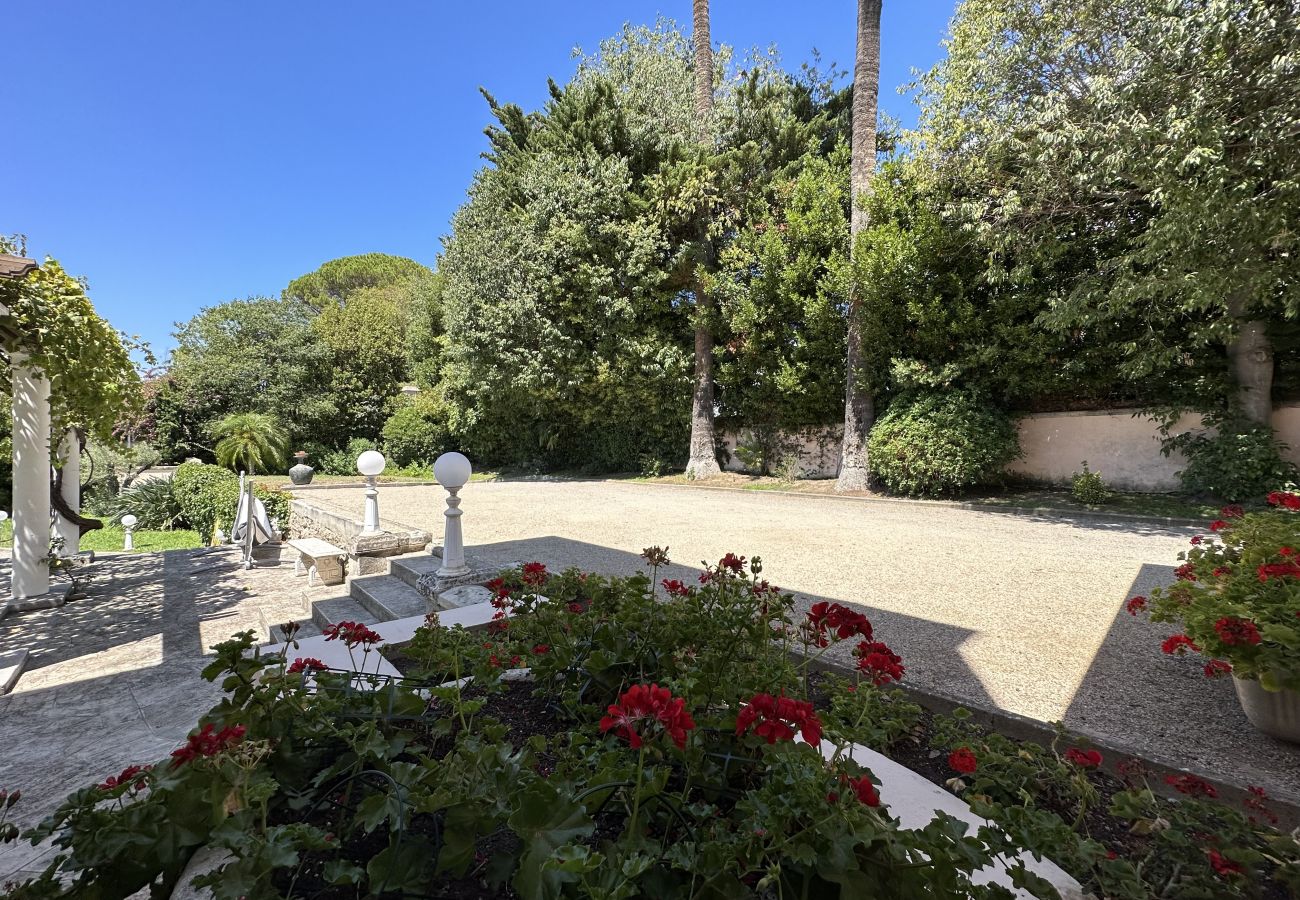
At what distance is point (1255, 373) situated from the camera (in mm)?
6945

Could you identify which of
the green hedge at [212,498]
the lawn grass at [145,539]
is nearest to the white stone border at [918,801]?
the green hedge at [212,498]

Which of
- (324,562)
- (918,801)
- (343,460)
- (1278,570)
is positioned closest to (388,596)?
(324,562)

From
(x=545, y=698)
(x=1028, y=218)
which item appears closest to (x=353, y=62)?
(x=1028, y=218)

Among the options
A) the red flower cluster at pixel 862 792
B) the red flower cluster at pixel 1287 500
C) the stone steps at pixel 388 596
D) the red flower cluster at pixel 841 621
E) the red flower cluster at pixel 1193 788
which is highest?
the red flower cluster at pixel 1287 500

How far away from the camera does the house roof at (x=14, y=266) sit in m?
3.52

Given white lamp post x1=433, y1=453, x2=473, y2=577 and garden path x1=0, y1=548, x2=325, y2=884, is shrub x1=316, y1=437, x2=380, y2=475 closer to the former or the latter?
garden path x1=0, y1=548, x2=325, y2=884

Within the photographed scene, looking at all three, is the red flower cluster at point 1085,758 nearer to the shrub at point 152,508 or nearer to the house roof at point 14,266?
the house roof at point 14,266

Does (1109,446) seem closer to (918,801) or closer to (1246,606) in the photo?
(1246,606)

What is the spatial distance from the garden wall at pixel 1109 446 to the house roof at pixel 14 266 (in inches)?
461

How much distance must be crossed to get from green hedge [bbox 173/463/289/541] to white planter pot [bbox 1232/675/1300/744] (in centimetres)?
994

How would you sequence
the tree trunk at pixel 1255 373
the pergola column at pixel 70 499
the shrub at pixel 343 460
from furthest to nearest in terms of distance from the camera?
the shrub at pixel 343 460 → the tree trunk at pixel 1255 373 → the pergola column at pixel 70 499

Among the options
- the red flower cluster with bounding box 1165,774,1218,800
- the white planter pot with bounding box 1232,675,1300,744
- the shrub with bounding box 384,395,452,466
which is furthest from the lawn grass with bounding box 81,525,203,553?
the white planter pot with bounding box 1232,675,1300,744

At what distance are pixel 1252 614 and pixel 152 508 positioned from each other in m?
14.5

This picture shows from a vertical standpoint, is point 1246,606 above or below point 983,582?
above
